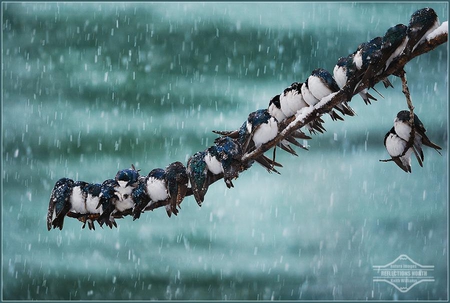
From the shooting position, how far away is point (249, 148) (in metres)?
3.26

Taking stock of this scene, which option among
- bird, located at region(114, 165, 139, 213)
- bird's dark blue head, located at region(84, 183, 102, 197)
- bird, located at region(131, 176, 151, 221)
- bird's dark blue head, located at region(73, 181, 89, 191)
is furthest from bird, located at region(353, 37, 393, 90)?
bird's dark blue head, located at region(73, 181, 89, 191)

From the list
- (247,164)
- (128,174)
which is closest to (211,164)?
(247,164)

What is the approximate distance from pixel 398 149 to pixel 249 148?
85 cm

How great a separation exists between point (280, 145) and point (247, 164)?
23 centimetres

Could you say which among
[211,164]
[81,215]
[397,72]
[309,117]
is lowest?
[81,215]

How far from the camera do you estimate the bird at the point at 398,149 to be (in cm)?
329

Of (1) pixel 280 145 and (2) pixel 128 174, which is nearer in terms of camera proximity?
(1) pixel 280 145

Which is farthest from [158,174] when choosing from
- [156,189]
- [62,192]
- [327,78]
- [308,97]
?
[327,78]

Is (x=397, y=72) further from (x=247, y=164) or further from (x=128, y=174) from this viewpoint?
(x=128, y=174)

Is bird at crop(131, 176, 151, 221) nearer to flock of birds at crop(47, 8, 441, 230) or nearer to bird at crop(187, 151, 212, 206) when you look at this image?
flock of birds at crop(47, 8, 441, 230)

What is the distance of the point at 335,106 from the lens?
3068 mm

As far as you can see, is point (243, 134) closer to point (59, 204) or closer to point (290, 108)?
point (290, 108)

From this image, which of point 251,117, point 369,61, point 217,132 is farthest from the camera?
point 217,132

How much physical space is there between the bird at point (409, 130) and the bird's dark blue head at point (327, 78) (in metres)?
0.45
